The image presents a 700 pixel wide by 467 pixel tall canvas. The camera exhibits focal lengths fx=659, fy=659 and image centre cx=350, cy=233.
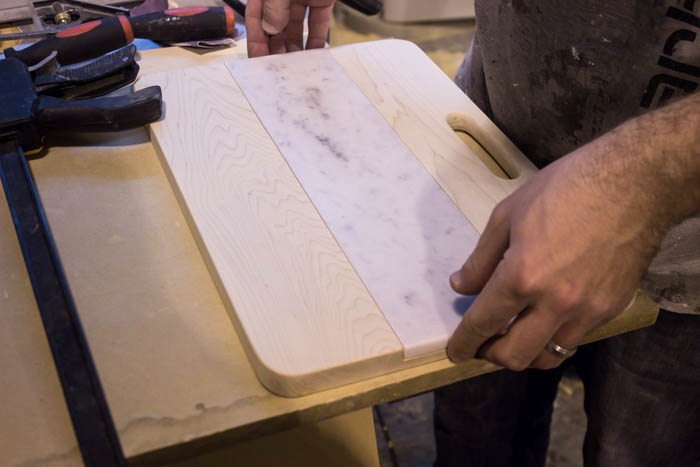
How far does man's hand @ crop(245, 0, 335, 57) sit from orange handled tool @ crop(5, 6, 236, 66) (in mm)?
96

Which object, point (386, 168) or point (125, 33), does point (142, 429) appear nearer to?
point (386, 168)

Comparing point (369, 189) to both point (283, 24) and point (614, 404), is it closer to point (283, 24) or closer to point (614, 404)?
point (283, 24)

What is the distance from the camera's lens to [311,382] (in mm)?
522

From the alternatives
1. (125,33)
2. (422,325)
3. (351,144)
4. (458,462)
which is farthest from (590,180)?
(458,462)

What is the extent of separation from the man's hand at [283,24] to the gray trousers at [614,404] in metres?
0.56

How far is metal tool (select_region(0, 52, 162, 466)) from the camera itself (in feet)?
1.61

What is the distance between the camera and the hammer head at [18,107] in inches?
27.4

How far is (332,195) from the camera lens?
664 mm

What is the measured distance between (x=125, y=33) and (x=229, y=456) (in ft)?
1.95

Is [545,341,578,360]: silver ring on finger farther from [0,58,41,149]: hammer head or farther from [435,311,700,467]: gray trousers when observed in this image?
[0,58,41,149]: hammer head

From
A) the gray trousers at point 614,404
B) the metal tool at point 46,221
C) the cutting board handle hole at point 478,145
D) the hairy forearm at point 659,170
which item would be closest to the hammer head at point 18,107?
the metal tool at point 46,221

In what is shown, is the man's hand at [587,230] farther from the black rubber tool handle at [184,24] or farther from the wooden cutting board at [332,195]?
the black rubber tool handle at [184,24]

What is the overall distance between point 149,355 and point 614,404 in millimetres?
603

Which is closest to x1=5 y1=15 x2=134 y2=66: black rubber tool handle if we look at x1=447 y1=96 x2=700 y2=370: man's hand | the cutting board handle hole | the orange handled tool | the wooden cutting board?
the orange handled tool
